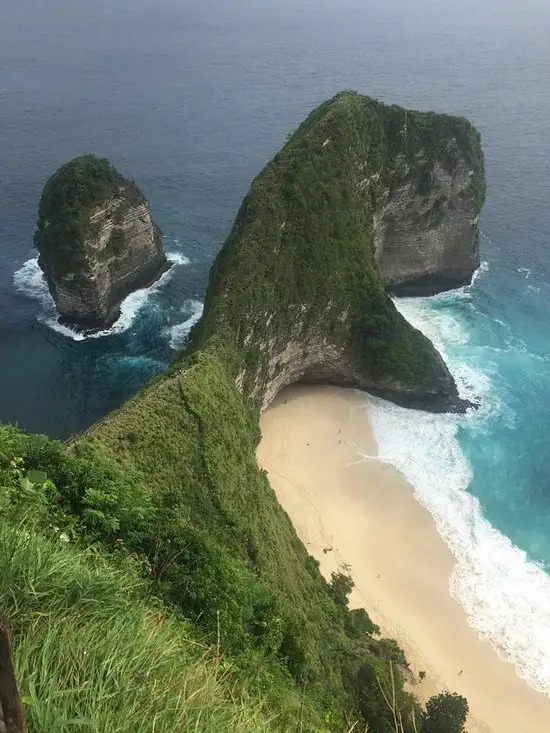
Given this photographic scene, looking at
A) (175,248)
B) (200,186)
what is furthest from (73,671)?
(200,186)

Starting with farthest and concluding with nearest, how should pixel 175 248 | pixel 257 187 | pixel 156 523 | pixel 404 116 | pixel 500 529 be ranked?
pixel 175 248
pixel 404 116
pixel 257 187
pixel 500 529
pixel 156 523

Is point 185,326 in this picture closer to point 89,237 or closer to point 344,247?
point 89,237

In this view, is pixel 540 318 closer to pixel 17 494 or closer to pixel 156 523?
pixel 156 523

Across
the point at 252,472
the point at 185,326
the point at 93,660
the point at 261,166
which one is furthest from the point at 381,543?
A: the point at 261,166

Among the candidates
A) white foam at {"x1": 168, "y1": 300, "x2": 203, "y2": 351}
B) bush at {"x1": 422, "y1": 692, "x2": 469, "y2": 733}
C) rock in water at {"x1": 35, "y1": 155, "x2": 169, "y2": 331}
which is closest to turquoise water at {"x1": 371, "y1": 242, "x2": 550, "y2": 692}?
bush at {"x1": 422, "y1": 692, "x2": 469, "y2": 733}

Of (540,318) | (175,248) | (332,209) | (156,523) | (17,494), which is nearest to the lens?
(17,494)

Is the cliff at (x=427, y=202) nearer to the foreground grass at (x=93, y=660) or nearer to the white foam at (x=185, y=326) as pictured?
the white foam at (x=185, y=326)
